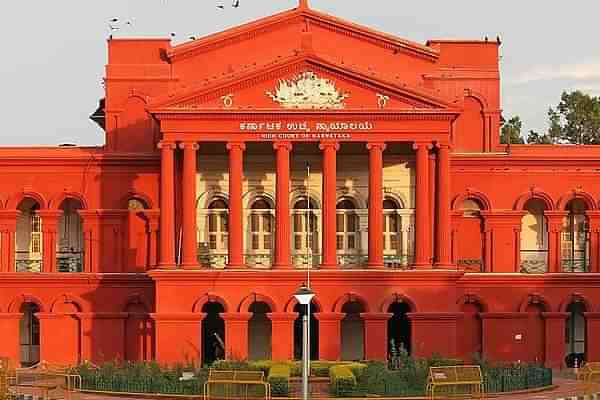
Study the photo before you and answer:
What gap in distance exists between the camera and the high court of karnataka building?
5688 centimetres

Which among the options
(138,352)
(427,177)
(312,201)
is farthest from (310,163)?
(138,352)

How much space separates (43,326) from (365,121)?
16618 mm

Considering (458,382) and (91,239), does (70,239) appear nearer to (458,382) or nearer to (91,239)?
(91,239)

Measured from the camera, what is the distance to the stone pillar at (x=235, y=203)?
57.1 metres

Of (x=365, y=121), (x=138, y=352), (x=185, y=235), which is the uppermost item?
(x=365, y=121)

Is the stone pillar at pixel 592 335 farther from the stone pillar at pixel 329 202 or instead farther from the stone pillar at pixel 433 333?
the stone pillar at pixel 329 202

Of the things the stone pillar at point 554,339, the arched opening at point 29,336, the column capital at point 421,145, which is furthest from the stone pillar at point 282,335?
the arched opening at point 29,336

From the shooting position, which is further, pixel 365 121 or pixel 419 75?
pixel 419 75

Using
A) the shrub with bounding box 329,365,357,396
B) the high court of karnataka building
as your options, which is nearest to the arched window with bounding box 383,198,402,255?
the high court of karnataka building

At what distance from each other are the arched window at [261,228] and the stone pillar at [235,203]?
12.7 ft

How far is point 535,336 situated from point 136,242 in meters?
17.6

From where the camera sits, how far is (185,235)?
57125 mm

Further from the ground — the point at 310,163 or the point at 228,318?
the point at 310,163

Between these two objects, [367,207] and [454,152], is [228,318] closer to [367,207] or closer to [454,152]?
[367,207]
